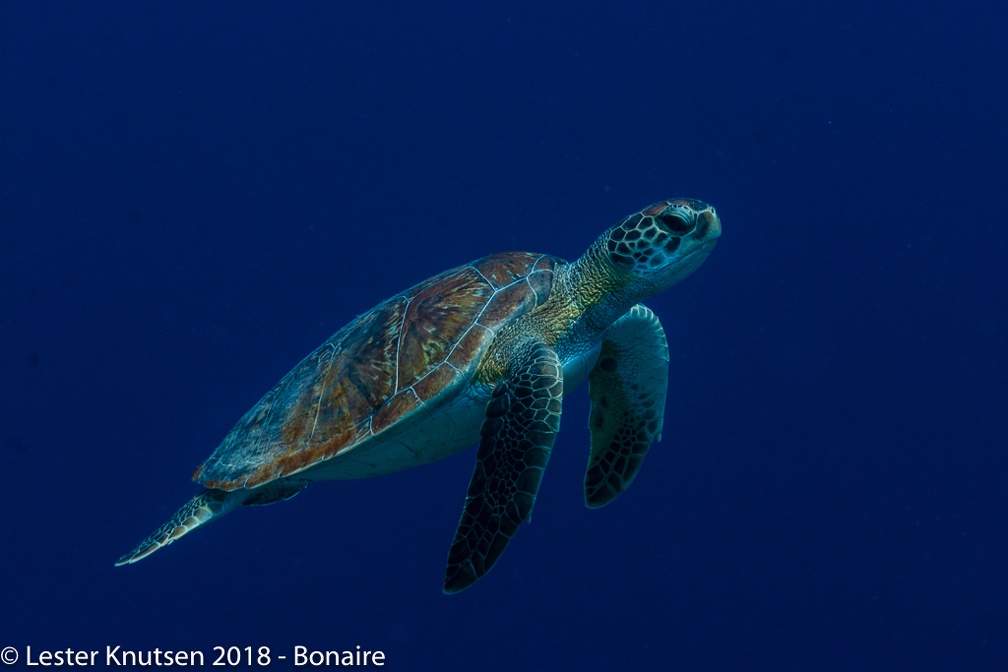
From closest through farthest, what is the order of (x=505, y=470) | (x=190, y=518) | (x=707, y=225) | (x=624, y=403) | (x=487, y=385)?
(x=505, y=470) < (x=707, y=225) < (x=487, y=385) < (x=190, y=518) < (x=624, y=403)

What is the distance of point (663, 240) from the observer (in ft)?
12.0

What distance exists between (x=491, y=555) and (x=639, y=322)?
6.47 feet

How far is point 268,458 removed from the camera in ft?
13.5

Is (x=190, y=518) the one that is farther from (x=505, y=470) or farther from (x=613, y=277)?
(x=613, y=277)

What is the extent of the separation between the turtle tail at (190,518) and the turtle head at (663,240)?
2896mm

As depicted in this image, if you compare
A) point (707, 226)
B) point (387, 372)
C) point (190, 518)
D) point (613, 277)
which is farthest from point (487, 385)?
point (190, 518)

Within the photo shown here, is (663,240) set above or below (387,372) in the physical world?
above

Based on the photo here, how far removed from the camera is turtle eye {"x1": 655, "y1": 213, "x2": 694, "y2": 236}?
3582mm

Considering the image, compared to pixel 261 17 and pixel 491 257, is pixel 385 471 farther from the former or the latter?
pixel 261 17

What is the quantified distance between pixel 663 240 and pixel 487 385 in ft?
4.18

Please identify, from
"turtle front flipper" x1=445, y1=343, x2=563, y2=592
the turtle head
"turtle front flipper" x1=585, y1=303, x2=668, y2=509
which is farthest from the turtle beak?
"turtle front flipper" x1=445, y1=343, x2=563, y2=592

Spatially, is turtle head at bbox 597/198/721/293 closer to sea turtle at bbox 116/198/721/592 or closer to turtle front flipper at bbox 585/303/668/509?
sea turtle at bbox 116/198/721/592

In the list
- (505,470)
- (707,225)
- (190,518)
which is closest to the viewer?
(505,470)

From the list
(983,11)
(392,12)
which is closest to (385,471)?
(392,12)
